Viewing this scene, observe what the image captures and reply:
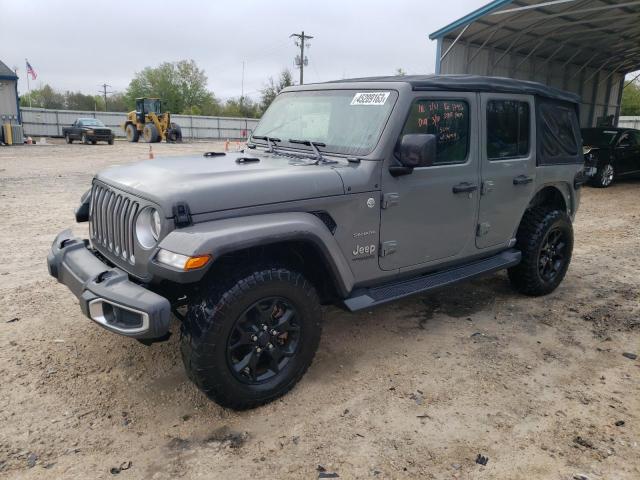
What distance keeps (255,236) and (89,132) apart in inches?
1083

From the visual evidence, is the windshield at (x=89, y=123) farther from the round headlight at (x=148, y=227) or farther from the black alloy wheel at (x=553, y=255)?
the round headlight at (x=148, y=227)

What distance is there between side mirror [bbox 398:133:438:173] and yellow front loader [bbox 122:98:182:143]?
27.2 meters

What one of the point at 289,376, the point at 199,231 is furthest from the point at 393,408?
the point at 199,231

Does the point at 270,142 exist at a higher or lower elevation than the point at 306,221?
higher

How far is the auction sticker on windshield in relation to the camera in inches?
134

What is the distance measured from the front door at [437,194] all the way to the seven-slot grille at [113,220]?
62.4 inches

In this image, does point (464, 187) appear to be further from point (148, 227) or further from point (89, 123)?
point (89, 123)

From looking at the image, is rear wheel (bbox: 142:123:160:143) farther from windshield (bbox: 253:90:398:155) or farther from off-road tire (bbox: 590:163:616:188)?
windshield (bbox: 253:90:398:155)

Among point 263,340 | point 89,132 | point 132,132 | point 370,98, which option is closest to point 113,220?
point 263,340

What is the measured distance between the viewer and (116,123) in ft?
121

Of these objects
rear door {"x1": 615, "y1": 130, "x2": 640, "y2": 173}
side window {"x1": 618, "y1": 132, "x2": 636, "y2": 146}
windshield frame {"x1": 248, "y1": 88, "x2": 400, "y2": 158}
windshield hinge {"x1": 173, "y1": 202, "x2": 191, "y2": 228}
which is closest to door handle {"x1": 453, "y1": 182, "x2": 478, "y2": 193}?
windshield frame {"x1": 248, "y1": 88, "x2": 400, "y2": 158}

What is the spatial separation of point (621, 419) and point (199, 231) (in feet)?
8.82

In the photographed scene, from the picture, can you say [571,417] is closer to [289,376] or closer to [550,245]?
[289,376]

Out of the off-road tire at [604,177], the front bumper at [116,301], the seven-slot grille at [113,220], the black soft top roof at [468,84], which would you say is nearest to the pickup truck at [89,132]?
the off-road tire at [604,177]
